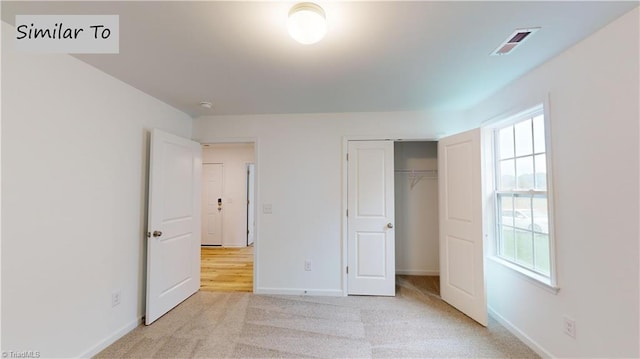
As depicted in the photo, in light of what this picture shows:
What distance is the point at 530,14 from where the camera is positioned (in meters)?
1.46

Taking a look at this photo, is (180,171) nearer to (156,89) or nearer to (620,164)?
(156,89)

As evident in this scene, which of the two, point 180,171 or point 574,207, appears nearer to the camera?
point 574,207

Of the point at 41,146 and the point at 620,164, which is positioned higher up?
the point at 41,146

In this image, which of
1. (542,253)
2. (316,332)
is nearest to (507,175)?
(542,253)

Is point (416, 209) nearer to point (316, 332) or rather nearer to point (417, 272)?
point (417, 272)

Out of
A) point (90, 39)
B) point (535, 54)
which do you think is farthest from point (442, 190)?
point (90, 39)

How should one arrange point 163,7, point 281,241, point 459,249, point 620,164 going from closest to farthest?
point 163,7 → point 620,164 → point 459,249 → point 281,241

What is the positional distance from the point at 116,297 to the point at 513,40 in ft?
11.9

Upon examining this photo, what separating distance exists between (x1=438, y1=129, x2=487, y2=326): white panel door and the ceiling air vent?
0.94m

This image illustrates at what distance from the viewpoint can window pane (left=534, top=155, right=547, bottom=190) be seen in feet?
7.01

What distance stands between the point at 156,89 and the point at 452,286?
369cm

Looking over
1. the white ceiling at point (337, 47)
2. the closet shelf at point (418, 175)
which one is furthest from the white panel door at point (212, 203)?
the closet shelf at point (418, 175)

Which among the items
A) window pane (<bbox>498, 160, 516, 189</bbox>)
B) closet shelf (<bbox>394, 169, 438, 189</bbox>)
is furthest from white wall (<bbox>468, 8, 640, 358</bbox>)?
closet shelf (<bbox>394, 169, 438, 189</bbox>)

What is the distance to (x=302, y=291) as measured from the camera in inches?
131
